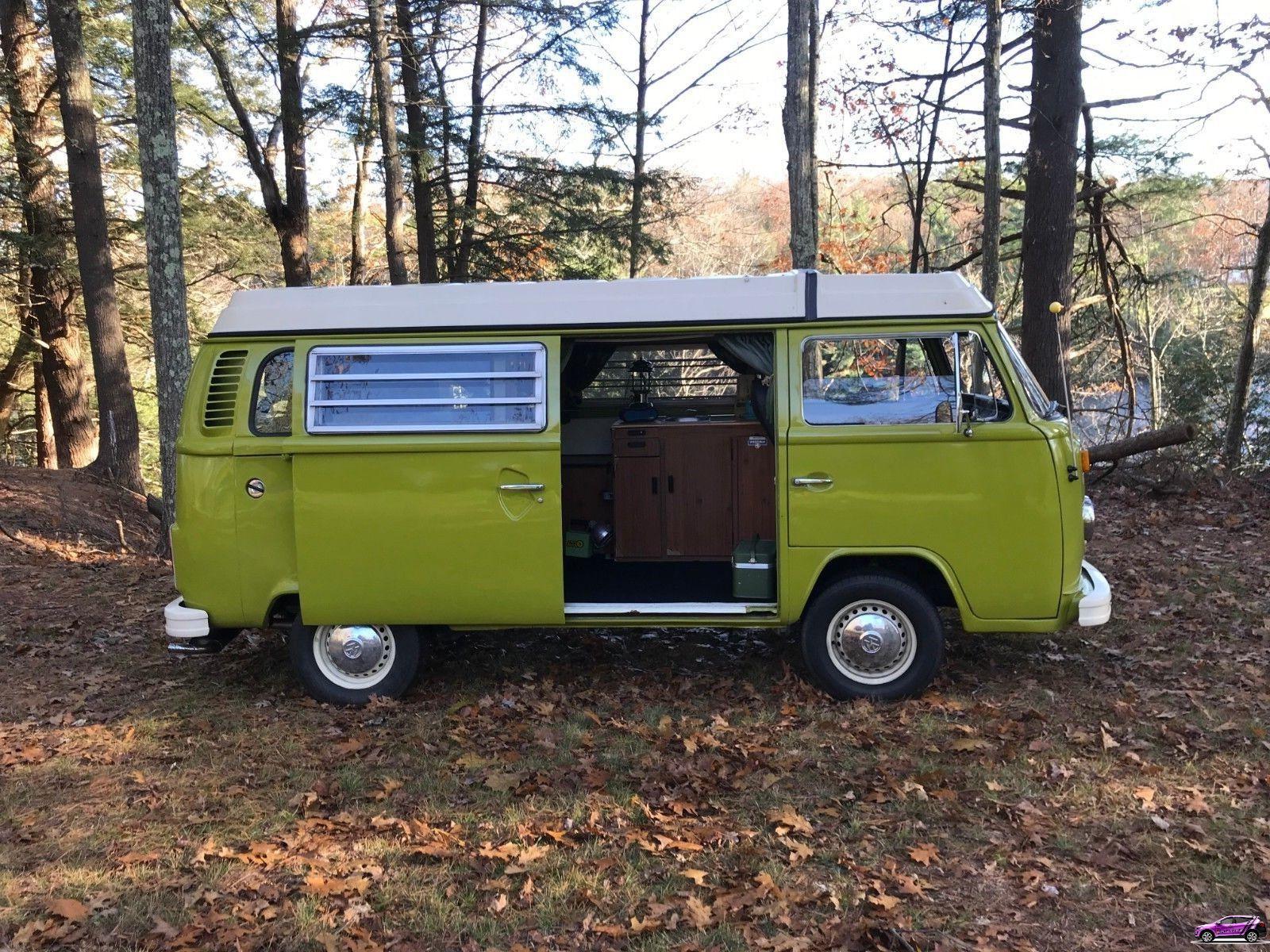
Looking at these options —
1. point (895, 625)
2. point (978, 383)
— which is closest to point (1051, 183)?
point (978, 383)

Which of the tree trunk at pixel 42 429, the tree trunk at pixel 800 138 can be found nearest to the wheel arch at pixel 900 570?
the tree trunk at pixel 800 138

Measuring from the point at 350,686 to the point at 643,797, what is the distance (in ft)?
7.45

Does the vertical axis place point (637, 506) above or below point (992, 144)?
below

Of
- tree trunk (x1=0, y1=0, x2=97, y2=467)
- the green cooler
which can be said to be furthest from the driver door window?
tree trunk (x1=0, y1=0, x2=97, y2=467)

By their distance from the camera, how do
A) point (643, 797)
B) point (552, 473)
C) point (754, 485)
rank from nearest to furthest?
1. point (643, 797)
2. point (552, 473)
3. point (754, 485)

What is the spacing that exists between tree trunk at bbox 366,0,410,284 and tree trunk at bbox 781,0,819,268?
207 inches

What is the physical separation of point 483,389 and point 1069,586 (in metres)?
3.55

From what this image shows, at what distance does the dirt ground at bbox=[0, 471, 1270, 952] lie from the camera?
3.57 meters

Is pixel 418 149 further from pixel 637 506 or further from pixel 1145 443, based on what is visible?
pixel 1145 443

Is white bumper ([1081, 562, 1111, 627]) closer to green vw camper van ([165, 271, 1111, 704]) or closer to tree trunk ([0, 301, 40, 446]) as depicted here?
green vw camper van ([165, 271, 1111, 704])

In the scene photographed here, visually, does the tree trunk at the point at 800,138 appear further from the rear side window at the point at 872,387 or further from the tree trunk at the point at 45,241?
the tree trunk at the point at 45,241

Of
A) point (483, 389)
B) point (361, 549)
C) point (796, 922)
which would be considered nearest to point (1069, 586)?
point (796, 922)

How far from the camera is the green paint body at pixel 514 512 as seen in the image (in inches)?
211

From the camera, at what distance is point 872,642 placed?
5.58 meters
